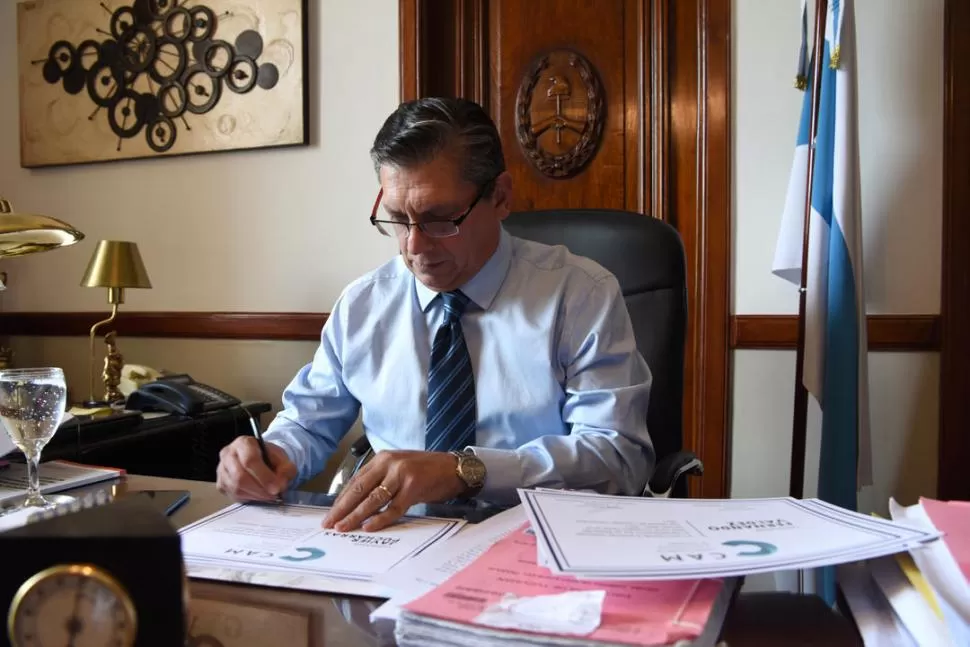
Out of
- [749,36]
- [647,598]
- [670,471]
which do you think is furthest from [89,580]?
[749,36]

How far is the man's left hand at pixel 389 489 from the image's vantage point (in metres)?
0.80

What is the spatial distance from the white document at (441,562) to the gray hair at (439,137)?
616 millimetres

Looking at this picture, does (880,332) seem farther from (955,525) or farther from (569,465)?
(955,525)

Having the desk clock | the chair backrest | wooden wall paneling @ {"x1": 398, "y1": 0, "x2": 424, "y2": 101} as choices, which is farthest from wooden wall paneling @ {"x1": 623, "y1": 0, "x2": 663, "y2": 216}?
the desk clock

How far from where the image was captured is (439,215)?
121 cm

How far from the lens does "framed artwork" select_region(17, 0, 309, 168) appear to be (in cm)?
253

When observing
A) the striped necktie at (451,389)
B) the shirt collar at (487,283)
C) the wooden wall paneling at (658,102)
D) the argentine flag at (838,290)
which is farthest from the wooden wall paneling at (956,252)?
the striped necktie at (451,389)

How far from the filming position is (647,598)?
1.72 feet

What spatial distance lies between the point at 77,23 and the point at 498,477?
8.85 ft

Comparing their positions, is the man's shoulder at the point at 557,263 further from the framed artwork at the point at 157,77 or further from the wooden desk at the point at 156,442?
the framed artwork at the point at 157,77

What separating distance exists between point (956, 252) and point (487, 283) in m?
1.34

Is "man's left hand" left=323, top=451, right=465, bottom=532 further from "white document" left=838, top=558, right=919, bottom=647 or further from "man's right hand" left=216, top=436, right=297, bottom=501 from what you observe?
"white document" left=838, top=558, right=919, bottom=647

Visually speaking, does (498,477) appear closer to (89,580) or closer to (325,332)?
(325,332)

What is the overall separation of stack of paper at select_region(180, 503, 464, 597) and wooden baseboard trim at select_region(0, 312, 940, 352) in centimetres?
152
